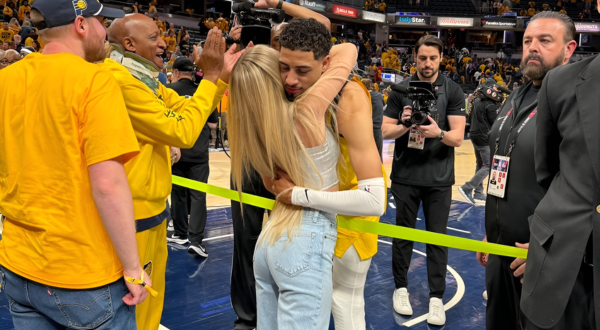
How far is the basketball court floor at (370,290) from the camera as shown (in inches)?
137

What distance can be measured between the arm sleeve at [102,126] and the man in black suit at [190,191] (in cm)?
329

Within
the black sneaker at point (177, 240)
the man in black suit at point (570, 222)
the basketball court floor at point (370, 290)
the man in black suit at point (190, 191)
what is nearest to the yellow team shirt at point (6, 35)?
the man in black suit at point (190, 191)

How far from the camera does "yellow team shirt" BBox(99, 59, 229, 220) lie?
81.6 inches

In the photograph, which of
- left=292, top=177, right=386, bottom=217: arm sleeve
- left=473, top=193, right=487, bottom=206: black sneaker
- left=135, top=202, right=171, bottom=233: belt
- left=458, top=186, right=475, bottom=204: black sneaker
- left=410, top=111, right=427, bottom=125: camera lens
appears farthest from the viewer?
left=458, top=186, right=475, bottom=204: black sneaker

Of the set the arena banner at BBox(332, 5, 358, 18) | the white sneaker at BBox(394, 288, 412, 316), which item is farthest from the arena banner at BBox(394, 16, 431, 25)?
the white sneaker at BBox(394, 288, 412, 316)

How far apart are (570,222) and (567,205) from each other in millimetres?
58

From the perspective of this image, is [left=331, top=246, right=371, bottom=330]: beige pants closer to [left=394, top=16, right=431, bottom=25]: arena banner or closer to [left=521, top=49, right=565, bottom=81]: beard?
[left=521, top=49, right=565, bottom=81]: beard

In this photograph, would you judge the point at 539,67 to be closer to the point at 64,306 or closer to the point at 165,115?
the point at 165,115

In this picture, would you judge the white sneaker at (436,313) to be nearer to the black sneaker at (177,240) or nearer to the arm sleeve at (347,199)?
the arm sleeve at (347,199)

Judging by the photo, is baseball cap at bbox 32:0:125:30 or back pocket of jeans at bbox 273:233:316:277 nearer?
baseball cap at bbox 32:0:125:30

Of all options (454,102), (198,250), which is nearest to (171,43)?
(198,250)

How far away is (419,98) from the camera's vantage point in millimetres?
3648

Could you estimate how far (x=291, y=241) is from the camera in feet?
5.89

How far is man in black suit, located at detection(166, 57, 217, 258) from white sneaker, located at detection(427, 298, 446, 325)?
2.25m
